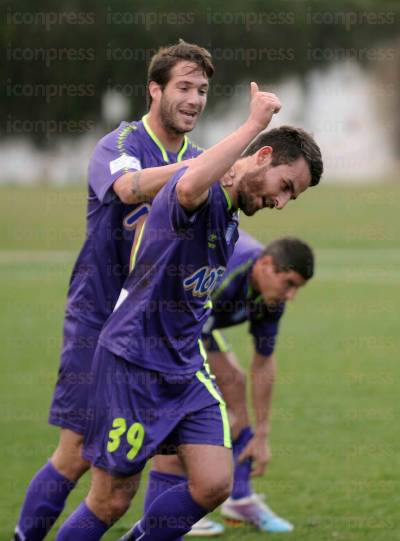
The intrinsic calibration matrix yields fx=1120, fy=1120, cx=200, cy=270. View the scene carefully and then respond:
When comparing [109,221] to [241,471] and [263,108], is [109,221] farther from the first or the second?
[241,471]

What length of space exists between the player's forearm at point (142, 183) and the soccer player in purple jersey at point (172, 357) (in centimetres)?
13

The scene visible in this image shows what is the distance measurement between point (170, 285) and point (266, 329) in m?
1.80

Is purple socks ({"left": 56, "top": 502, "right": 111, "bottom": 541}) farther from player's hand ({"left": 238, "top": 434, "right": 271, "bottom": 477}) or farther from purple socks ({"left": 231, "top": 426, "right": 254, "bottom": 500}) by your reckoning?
purple socks ({"left": 231, "top": 426, "right": 254, "bottom": 500})

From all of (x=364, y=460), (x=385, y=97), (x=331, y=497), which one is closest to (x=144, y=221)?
(x=331, y=497)

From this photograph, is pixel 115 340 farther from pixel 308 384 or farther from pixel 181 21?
pixel 181 21

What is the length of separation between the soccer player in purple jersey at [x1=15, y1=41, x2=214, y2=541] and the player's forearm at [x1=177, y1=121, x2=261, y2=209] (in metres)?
0.65

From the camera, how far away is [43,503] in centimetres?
535

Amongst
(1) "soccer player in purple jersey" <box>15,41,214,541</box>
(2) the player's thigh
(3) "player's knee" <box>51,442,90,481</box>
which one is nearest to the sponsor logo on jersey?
(1) "soccer player in purple jersey" <box>15,41,214,541</box>

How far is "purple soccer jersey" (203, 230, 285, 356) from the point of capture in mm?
6020

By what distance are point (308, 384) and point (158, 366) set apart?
236 inches

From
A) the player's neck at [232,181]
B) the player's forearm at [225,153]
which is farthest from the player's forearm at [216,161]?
the player's neck at [232,181]

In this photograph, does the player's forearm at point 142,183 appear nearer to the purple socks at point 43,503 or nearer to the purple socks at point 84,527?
the purple socks at point 84,527

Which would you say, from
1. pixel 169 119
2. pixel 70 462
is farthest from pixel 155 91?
pixel 70 462

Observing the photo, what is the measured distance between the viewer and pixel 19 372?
10.8m
